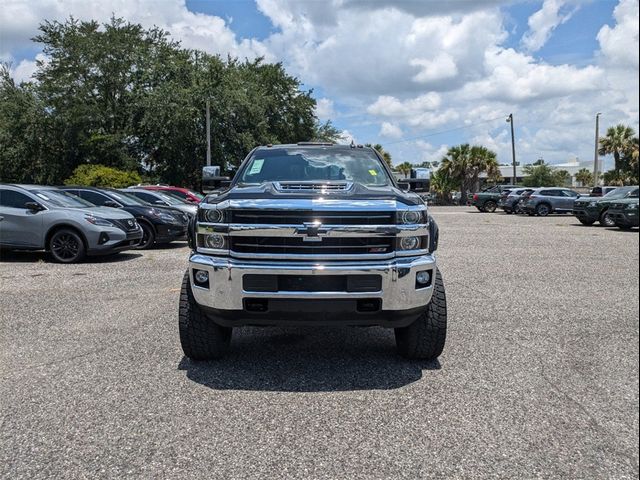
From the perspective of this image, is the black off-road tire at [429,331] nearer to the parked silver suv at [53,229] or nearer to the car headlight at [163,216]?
the parked silver suv at [53,229]

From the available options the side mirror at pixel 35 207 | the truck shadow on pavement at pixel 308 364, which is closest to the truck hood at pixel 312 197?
the truck shadow on pavement at pixel 308 364

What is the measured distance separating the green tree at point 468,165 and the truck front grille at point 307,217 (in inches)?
1681

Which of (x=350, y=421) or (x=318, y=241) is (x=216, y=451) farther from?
(x=318, y=241)

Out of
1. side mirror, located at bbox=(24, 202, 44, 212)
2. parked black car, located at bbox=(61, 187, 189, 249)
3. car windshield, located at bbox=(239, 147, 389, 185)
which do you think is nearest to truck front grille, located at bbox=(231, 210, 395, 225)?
car windshield, located at bbox=(239, 147, 389, 185)

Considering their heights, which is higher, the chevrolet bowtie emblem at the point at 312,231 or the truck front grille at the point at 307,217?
the truck front grille at the point at 307,217

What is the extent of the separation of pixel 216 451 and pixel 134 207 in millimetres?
10426

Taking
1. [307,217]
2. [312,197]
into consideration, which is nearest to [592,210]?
[312,197]

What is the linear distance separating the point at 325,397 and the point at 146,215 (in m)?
9.70

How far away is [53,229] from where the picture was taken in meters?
10.0

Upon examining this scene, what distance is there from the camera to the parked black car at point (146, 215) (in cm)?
1229

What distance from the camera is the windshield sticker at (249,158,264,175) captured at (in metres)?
5.30

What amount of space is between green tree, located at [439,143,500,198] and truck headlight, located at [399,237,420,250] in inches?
1674

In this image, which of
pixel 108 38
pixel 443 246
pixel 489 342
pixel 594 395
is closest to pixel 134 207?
pixel 443 246

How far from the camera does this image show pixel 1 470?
276cm
